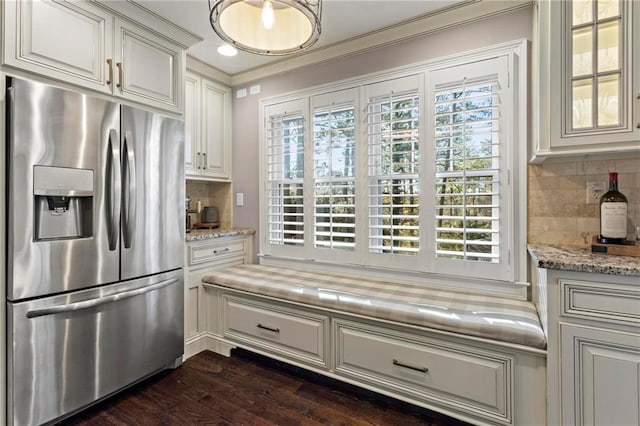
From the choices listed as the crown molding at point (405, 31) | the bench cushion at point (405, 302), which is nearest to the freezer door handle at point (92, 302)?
the bench cushion at point (405, 302)

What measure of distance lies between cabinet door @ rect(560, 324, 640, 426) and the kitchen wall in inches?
114

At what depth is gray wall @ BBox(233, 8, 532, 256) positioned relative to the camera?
6.95ft

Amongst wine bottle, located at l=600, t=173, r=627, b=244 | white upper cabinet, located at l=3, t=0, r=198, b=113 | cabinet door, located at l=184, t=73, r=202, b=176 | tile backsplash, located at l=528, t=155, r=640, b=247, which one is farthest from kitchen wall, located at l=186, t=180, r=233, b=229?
wine bottle, located at l=600, t=173, r=627, b=244

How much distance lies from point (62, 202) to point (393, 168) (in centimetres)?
211

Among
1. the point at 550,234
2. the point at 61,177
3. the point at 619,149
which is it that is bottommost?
the point at 550,234

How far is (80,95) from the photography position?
1799mm

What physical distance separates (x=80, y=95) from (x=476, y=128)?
7.88 ft

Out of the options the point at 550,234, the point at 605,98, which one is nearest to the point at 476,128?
the point at 605,98

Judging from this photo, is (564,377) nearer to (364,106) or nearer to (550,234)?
(550,234)

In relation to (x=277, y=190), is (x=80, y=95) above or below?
above

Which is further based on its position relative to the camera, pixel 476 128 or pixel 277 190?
pixel 277 190

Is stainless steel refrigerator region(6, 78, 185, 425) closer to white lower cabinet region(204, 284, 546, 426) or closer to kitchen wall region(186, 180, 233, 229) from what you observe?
white lower cabinet region(204, 284, 546, 426)

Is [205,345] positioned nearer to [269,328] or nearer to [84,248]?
[269,328]

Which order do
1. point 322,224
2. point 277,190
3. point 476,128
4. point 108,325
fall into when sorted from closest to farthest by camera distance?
point 108,325, point 476,128, point 322,224, point 277,190
